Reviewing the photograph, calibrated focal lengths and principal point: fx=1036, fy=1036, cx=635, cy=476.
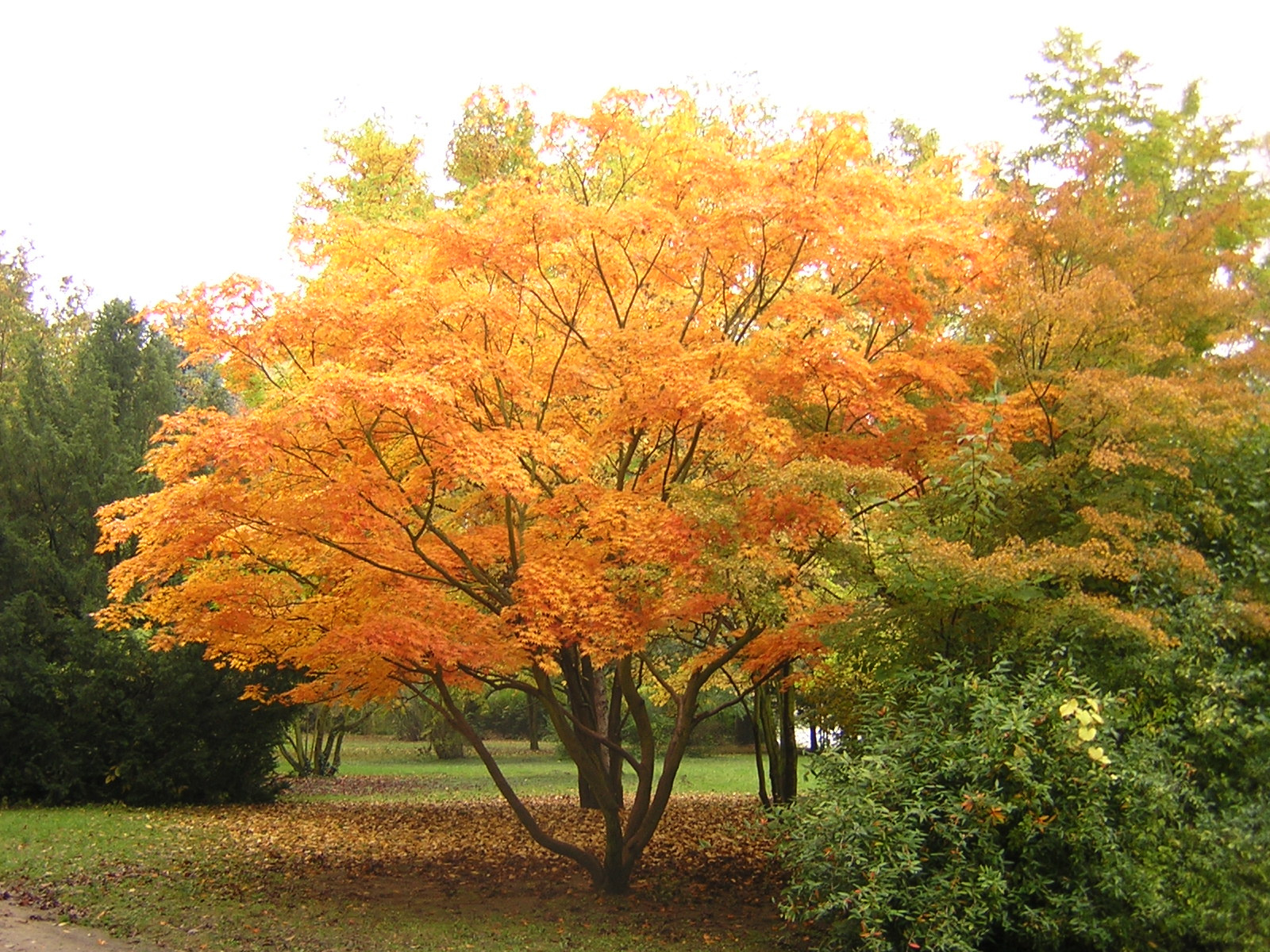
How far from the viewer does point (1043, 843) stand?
7391 mm

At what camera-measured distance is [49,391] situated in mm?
19594

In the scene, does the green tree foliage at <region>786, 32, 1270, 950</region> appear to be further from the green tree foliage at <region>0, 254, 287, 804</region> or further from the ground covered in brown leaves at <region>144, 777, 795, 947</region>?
the green tree foliage at <region>0, 254, 287, 804</region>

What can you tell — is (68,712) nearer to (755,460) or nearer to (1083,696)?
(755,460)

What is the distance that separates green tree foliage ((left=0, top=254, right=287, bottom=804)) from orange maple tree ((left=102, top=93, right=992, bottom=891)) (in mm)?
8007

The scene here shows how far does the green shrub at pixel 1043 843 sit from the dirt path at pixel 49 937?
5.61 meters

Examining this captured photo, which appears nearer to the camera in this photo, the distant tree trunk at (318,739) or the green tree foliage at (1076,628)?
the green tree foliage at (1076,628)

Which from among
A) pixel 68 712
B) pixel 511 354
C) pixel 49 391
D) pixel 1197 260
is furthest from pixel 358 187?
pixel 1197 260

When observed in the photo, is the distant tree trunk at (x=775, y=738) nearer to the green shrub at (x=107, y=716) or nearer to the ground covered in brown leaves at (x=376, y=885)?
the ground covered in brown leaves at (x=376, y=885)

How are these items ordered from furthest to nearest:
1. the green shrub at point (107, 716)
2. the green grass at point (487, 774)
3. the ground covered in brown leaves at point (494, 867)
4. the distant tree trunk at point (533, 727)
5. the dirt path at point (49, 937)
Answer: the distant tree trunk at point (533, 727) < the green grass at point (487, 774) < the green shrub at point (107, 716) < the ground covered in brown leaves at point (494, 867) < the dirt path at point (49, 937)

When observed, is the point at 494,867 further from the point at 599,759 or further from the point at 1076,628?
the point at 1076,628

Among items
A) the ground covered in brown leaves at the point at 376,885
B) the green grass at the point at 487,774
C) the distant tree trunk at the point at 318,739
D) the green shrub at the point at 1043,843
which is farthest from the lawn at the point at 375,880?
the distant tree trunk at the point at 318,739

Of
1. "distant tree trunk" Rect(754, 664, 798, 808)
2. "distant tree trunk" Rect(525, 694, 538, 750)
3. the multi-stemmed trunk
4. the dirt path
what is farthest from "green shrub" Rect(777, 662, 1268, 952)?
"distant tree trunk" Rect(525, 694, 538, 750)

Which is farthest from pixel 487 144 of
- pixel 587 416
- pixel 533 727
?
pixel 533 727

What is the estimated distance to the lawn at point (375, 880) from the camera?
936 centimetres
